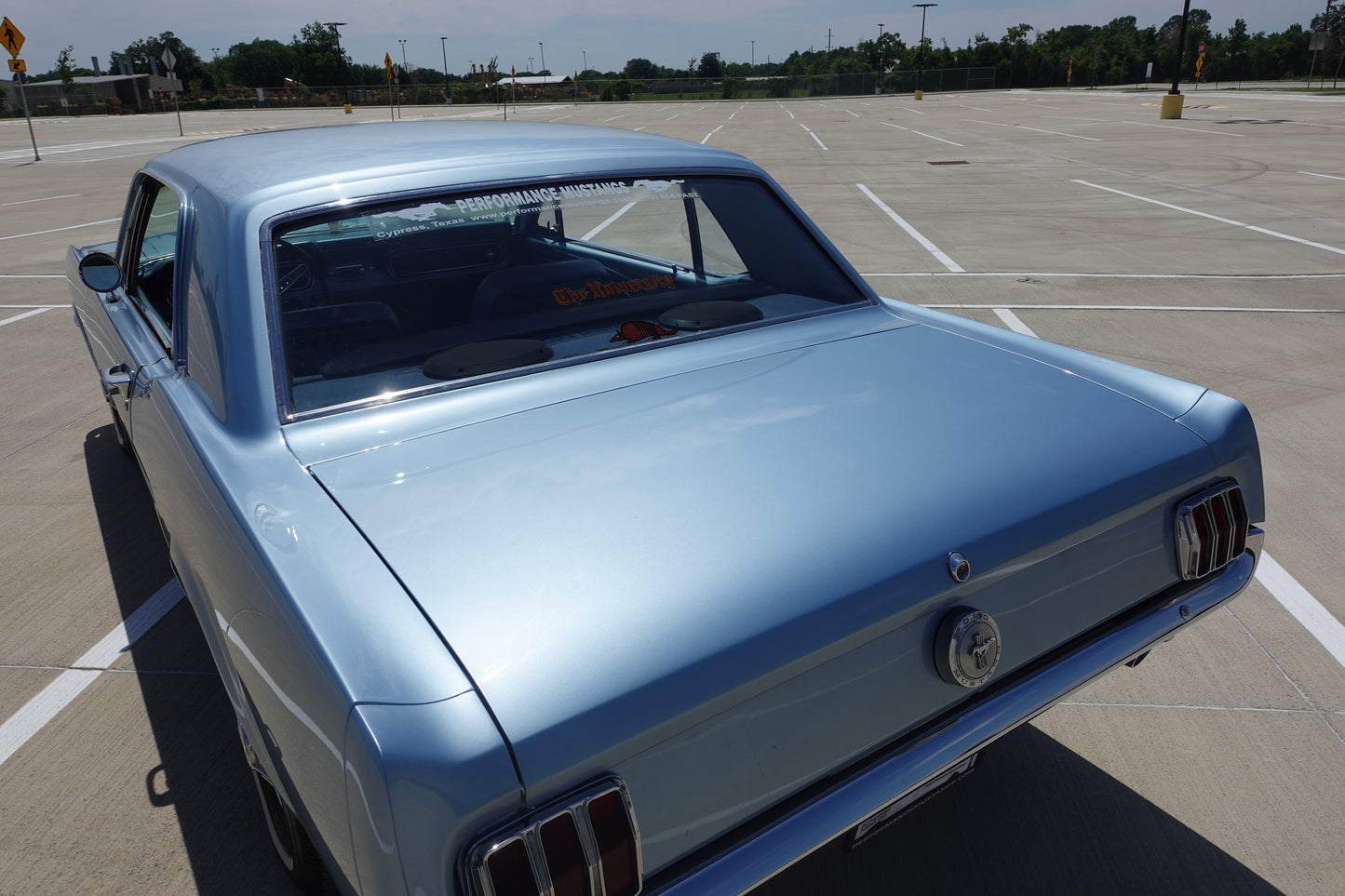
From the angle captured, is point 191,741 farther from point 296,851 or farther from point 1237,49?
point 1237,49

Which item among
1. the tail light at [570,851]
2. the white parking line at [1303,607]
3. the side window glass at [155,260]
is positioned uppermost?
the side window glass at [155,260]

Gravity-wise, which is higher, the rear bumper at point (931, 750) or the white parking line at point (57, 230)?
the white parking line at point (57, 230)

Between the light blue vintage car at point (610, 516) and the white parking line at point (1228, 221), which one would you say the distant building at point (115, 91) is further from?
the light blue vintage car at point (610, 516)

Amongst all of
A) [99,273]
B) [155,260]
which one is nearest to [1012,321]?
[155,260]

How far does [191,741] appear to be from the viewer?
2.70m

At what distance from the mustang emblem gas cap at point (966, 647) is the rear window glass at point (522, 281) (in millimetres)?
1134

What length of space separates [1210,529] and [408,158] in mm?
2147

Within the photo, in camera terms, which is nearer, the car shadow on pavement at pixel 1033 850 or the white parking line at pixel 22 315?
the car shadow on pavement at pixel 1033 850

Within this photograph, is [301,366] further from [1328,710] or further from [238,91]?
[238,91]

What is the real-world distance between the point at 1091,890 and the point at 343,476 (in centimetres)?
195

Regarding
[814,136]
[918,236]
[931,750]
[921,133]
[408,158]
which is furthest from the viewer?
[921,133]

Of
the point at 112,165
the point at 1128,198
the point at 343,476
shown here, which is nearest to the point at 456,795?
the point at 343,476

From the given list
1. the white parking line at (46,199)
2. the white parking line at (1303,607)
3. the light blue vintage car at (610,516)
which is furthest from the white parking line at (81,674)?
the white parking line at (46,199)

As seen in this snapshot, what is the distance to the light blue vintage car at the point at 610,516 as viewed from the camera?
1.25 metres
